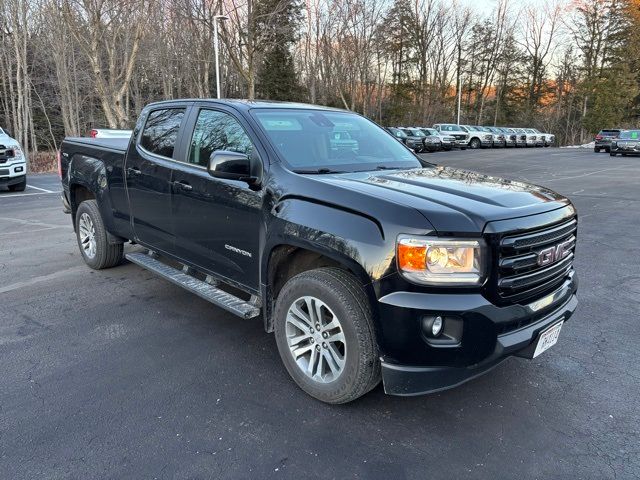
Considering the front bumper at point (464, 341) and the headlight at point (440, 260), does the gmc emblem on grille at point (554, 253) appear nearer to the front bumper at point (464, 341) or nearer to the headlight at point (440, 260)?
the front bumper at point (464, 341)

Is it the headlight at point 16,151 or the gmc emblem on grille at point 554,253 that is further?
the headlight at point 16,151

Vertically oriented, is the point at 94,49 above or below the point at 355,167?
above

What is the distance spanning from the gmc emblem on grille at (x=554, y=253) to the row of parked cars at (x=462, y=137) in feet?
90.6

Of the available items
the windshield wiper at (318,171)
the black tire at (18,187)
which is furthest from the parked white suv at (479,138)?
the windshield wiper at (318,171)

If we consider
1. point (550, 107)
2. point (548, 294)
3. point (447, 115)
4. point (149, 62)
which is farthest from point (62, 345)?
point (550, 107)

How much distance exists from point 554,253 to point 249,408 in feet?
6.87

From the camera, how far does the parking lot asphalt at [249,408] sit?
2.53 meters

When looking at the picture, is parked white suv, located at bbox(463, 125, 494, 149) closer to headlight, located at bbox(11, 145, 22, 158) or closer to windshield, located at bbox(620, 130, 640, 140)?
windshield, located at bbox(620, 130, 640, 140)

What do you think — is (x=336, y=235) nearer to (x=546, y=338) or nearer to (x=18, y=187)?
(x=546, y=338)

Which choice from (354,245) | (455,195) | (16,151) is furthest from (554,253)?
(16,151)

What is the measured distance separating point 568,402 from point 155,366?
2.82m

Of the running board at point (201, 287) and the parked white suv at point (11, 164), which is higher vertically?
the parked white suv at point (11, 164)

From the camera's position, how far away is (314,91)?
40719mm

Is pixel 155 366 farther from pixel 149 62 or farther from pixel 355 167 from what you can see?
pixel 149 62
